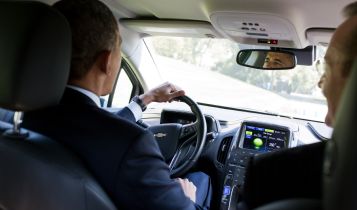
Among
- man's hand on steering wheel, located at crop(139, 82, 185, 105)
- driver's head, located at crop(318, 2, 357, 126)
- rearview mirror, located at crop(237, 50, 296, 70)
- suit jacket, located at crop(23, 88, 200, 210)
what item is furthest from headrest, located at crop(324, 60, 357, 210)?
rearview mirror, located at crop(237, 50, 296, 70)

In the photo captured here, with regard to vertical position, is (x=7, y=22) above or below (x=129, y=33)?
above

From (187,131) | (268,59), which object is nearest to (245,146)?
(187,131)

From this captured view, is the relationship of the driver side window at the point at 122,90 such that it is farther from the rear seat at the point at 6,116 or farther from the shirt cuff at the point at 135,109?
the rear seat at the point at 6,116

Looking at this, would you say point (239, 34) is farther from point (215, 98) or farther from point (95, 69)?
point (95, 69)

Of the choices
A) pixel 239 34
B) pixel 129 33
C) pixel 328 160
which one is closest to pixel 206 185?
Answer: pixel 239 34

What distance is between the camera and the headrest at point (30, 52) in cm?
177

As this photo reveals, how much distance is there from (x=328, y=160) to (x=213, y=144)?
2.62 meters

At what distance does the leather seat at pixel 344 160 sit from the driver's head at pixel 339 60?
16 centimetres

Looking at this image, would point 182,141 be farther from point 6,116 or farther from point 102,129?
point 102,129

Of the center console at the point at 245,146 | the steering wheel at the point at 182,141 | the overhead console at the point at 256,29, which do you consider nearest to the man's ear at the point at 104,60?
the steering wheel at the point at 182,141

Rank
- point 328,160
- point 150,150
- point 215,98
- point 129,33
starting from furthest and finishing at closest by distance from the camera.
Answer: point 215,98
point 129,33
point 150,150
point 328,160

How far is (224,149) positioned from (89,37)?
169 cm

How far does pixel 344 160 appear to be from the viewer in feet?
2.87

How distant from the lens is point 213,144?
3555mm
